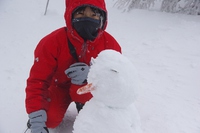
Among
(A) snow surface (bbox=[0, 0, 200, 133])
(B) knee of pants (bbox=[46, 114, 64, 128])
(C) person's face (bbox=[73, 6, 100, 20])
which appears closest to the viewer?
(C) person's face (bbox=[73, 6, 100, 20])

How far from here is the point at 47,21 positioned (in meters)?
5.73

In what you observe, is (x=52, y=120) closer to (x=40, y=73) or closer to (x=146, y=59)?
(x=40, y=73)

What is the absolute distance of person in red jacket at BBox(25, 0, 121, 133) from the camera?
5.31ft

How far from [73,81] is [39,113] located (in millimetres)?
380

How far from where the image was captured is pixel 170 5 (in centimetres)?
636

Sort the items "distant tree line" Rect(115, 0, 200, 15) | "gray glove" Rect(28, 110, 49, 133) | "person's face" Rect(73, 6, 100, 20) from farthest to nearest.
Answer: "distant tree line" Rect(115, 0, 200, 15) < "person's face" Rect(73, 6, 100, 20) < "gray glove" Rect(28, 110, 49, 133)

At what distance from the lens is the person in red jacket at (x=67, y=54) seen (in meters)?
1.62

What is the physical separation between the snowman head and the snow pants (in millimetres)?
784

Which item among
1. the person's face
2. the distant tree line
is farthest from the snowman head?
the distant tree line

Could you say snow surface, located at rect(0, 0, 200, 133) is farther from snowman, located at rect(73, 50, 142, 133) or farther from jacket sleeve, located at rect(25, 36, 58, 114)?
snowman, located at rect(73, 50, 142, 133)

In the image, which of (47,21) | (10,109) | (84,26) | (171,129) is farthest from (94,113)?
(47,21)

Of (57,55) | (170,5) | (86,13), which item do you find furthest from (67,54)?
(170,5)

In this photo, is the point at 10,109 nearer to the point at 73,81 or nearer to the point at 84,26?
the point at 73,81

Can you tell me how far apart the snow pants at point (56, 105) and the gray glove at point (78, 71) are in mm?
341
